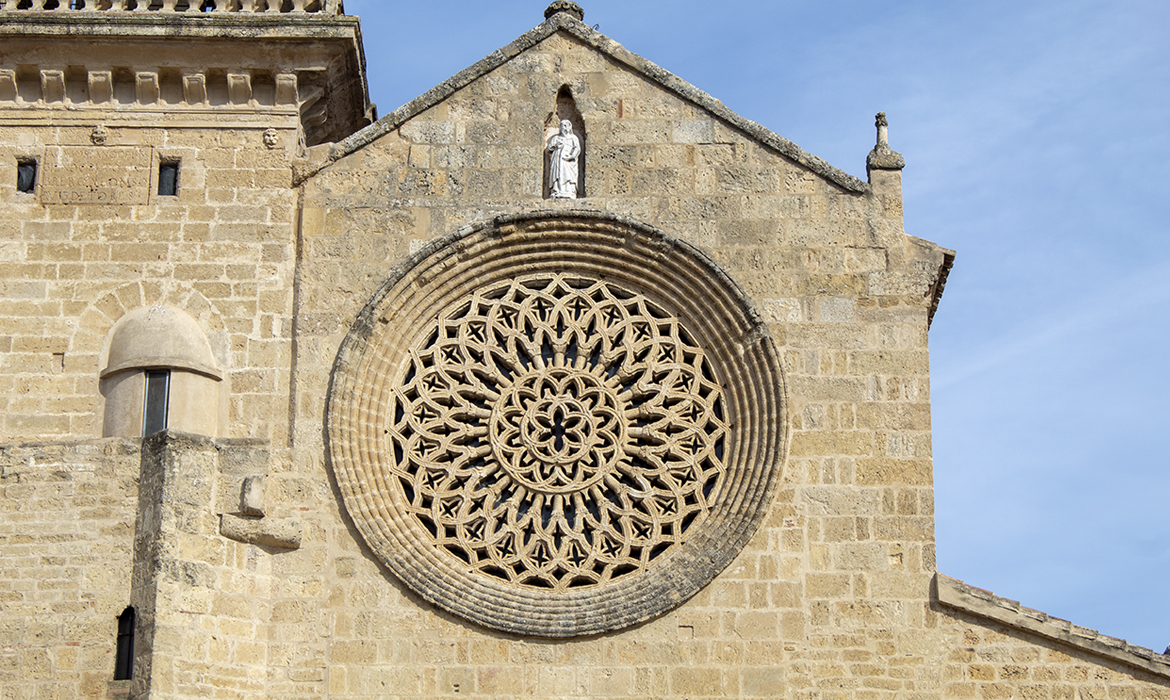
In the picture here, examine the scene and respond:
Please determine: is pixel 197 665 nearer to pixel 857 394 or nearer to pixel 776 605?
pixel 776 605

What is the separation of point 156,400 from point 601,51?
4.69 meters

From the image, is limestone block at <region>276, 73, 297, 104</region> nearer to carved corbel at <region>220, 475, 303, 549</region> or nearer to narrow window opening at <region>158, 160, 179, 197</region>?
narrow window opening at <region>158, 160, 179, 197</region>

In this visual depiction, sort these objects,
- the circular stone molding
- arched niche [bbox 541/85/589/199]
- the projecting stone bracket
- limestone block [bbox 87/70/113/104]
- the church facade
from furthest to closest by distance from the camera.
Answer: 1. limestone block [bbox 87/70/113/104]
2. arched niche [bbox 541/85/589/199]
3. the circular stone molding
4. the projecting stone bracket
5. the church facade

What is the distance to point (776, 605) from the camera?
14117 mm

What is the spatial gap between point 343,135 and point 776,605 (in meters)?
5.91

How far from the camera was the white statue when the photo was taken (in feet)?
50.5

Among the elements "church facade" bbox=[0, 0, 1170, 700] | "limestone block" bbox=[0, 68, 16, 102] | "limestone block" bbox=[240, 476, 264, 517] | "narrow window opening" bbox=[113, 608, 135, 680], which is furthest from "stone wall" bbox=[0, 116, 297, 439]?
"narrow window opening" bbox=[113, 608, 135, 680]

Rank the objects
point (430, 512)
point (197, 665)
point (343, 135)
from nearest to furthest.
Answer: point (197, 665) → point (430, 512) → point (343, 135)

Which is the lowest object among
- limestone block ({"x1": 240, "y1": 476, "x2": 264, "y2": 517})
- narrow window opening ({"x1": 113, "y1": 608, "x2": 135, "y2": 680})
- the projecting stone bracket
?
narrow window opening ({"x1": 113, "y1": 608, "x2": 135, "y2": 680})

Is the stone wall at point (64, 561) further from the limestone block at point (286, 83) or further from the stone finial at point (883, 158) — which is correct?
the stone finial at point (883, 158)

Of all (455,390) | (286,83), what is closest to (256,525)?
(455,390)

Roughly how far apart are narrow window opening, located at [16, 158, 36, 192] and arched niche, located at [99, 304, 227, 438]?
1609mm

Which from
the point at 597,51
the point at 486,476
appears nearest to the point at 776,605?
the point at 486,476

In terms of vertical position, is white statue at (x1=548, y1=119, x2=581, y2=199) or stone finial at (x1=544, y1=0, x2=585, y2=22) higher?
stone finial at (x1=544, y1=0, x2=585, y2=22)
